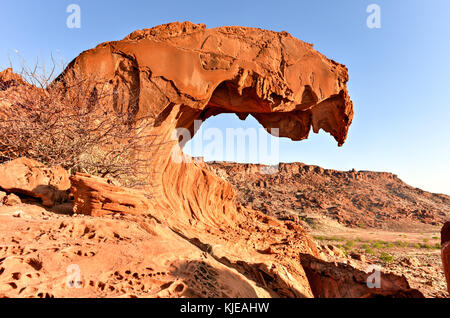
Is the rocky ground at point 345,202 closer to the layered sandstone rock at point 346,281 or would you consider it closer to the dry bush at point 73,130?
the layered sandstone rock at point 346,281

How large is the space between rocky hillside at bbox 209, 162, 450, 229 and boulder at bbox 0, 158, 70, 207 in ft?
66.6

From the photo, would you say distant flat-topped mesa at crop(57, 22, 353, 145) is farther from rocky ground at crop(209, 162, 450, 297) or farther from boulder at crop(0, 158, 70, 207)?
rocky ground at crop(209, 162, 450, 297)

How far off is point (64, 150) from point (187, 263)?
3.90 metres

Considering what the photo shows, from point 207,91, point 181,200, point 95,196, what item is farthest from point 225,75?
point 95,196

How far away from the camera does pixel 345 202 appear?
32.2m

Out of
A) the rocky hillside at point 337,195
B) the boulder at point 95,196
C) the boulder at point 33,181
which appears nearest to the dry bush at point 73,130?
the boulder at point 33,181

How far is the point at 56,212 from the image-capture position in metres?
3.71

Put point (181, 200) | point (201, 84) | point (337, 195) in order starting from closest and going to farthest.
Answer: point (201, 84), point (181, 200), point (337, 195)

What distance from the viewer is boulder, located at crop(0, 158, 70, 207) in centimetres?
357

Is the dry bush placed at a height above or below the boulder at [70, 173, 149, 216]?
above

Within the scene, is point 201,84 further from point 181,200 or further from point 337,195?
point 337,195

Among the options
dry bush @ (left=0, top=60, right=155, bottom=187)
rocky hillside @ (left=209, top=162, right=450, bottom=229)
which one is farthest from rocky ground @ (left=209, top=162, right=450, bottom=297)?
dry bush @ (left=0, top=60, right=155, bottom=187)

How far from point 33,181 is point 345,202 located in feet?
114

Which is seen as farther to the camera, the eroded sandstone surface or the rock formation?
the rock formation
